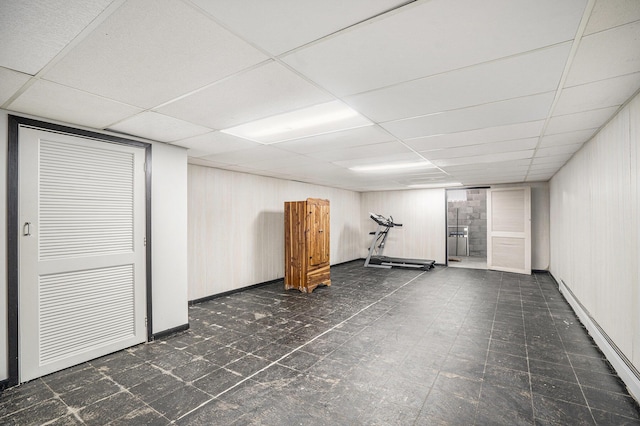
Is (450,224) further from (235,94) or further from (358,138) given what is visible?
(235,94)

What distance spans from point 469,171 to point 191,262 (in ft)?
17.7

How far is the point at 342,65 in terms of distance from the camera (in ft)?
5.68

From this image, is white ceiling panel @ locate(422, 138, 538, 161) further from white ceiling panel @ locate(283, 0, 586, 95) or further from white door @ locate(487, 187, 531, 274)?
white door @ locate(487, 187, 531, 274)

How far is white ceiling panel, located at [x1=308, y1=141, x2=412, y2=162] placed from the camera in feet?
12.2

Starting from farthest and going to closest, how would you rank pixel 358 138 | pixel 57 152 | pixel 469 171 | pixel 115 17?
pixel 469 171 → pixel 358 138 → pixel 57 152 → pixel 115 17

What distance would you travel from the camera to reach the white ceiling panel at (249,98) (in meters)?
1.89

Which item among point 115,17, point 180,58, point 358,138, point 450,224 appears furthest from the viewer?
point 450,224

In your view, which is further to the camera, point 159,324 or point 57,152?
point 159,324

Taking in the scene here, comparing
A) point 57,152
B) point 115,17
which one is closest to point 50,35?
point 115,17

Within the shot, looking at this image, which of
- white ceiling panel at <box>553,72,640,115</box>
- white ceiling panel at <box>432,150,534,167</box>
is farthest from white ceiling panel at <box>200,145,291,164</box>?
white ceiling panel at <box>553,72,640,115</box>

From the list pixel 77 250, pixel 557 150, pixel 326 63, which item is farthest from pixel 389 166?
pixel 77 250

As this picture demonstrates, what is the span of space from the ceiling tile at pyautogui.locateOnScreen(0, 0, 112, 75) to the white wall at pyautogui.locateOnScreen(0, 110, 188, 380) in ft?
6.30

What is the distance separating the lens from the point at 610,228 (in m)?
2.96

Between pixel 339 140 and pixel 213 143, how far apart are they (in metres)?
1.51
